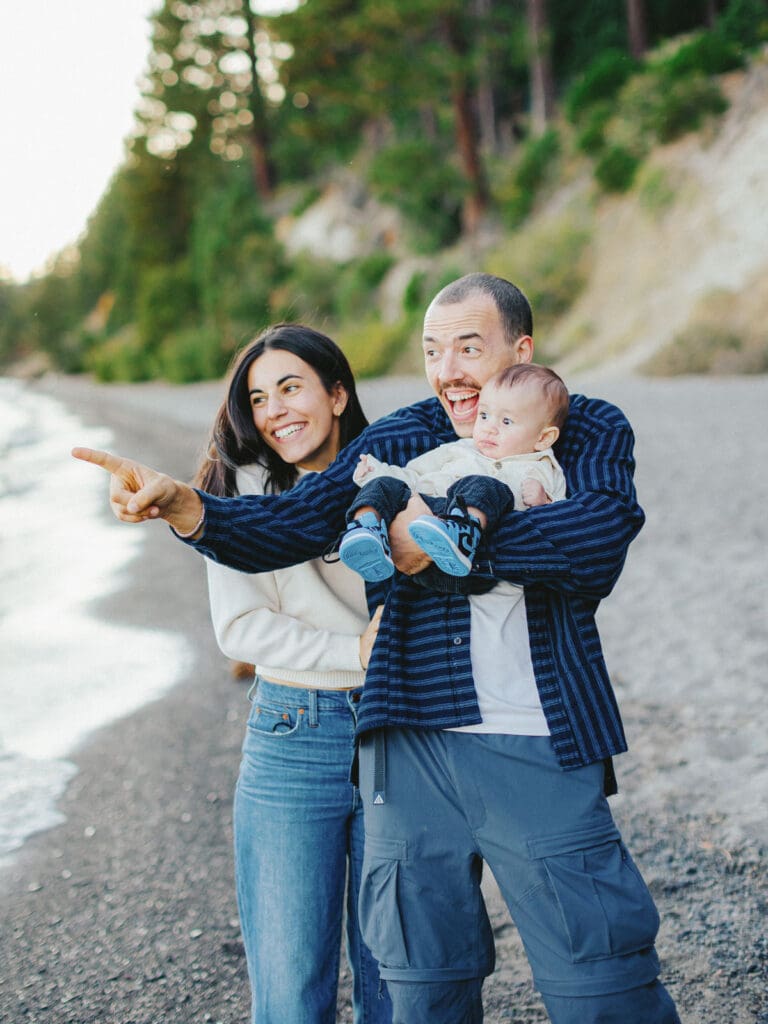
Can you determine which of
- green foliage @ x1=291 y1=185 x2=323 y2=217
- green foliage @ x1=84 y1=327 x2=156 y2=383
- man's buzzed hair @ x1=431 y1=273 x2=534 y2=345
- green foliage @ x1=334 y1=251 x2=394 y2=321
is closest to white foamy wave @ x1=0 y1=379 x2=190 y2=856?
man's buzzed hair @ x1=431 y1=273 x2=534 y2=345

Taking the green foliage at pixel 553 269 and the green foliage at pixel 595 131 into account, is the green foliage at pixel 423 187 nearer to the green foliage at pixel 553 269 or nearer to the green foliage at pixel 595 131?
the green foliage at pixel 595 131

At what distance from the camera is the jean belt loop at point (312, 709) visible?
2.50 m

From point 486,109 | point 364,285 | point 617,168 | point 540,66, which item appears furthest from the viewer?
point 364,285

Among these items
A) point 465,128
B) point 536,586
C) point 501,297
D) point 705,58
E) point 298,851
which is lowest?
point 298,851

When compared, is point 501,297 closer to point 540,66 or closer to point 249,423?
point 249,423

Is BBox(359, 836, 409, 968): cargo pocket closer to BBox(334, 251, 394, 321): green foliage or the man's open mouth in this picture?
the man's open mouth

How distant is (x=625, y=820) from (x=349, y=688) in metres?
2.10

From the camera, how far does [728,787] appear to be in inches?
167

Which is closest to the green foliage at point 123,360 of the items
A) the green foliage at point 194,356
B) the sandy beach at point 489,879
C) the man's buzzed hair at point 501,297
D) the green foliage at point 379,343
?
the green foliage at point 194,356

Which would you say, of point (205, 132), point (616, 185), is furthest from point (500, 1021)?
point (205, 132)

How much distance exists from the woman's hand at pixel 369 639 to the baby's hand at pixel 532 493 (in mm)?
411

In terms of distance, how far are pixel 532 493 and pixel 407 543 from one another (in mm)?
310

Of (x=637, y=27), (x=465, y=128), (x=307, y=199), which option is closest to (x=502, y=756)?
(x=465, y=128)

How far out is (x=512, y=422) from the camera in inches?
83.2
